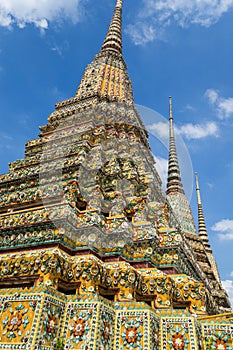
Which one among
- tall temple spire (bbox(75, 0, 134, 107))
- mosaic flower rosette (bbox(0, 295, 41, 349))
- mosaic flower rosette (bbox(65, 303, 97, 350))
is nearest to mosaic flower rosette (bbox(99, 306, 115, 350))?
mosaic flower rosette (bbox(65, 303, 97, 350))

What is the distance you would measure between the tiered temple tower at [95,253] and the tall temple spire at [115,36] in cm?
641

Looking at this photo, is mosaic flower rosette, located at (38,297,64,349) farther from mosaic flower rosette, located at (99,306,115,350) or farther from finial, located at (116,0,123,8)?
finial, located at (116,0,123,8)

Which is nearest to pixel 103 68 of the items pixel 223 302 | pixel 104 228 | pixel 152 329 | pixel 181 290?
pixel 104 228

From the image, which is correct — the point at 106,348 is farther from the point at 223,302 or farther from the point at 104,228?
the point at 223,302

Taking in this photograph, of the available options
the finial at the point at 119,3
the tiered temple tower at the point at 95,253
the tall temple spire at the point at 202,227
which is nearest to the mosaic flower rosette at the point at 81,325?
the tiered temple tower at the point at 95,253

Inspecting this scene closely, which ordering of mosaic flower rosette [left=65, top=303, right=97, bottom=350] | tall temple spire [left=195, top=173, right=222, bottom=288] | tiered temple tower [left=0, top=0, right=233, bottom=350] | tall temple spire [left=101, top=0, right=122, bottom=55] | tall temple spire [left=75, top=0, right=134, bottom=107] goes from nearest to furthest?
mosaic flower rosette [left=65, top=303, right=97, bottom=350] < tiered temple tower [left=0, top=0, right=233, bottom=350] < tall temple spire [left=75, top=0, right=134, bottom=107] < tall temple spire [left=101, top=0, right=122, bottom=55] < tall temple spire [left=195, top=173, right=222, bottom=288]

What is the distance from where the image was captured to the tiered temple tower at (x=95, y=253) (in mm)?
4108

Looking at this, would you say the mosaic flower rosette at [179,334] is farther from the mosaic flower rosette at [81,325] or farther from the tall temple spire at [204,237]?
the tall temple spire at [204,237]

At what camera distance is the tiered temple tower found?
4108mm

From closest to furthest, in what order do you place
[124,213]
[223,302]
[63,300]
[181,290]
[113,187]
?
[63,300] → [181,290] → [124,213] → [113,187] → [223,302]

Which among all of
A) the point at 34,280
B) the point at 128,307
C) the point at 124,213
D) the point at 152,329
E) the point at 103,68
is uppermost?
the point at 103,68

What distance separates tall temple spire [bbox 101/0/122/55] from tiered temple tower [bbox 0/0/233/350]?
6.41 metres

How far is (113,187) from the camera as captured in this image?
7.03m

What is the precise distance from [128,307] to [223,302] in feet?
40.6
